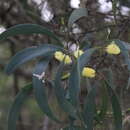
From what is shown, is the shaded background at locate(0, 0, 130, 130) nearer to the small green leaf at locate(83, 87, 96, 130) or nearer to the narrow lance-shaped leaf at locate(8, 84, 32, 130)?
the small green leaf at locate(83, 87, 96, 130)

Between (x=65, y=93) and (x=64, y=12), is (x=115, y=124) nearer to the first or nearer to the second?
(x=65, y=93)

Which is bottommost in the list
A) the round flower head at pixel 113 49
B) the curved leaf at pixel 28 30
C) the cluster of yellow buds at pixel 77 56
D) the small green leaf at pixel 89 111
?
the small green leaf at pixel 89 111

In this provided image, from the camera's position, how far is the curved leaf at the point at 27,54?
161 cm

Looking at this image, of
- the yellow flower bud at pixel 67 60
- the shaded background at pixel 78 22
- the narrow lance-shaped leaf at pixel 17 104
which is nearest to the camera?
the yellow flower bud at pixel 67 60

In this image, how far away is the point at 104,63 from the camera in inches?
75.9

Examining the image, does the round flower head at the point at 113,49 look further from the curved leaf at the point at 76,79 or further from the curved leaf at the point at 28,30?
the curved leaf at the point at 28,30

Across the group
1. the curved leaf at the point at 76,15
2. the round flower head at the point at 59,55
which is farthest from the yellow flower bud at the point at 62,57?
the curved leaf at the point at 76,15

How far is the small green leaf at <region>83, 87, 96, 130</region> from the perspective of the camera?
5.39 ft

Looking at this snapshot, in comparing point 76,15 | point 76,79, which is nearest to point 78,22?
point 76,15

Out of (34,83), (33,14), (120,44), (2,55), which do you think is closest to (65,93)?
(34,83)

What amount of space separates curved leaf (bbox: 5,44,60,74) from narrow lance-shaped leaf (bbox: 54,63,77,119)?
0.07m

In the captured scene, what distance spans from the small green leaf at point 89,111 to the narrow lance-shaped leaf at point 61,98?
63 millimetres

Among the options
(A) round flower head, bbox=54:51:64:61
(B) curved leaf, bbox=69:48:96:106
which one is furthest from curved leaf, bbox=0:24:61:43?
(B) curved leaf, bbox=69:48:96:106

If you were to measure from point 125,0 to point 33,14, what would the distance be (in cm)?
79
